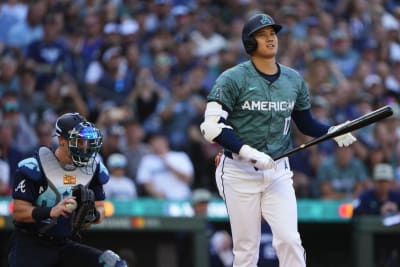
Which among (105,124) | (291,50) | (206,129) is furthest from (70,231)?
(291,50)

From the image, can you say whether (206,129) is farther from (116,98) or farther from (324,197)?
(116,98)

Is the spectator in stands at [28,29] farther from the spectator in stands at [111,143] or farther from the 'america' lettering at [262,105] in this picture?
the 'america' lettering at [262,105]

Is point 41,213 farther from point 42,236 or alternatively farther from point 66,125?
point 66,125

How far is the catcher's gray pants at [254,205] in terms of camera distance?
7227mm

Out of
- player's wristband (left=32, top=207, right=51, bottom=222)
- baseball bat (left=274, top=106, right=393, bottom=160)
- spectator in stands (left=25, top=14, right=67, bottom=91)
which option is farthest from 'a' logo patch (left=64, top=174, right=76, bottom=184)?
spectator in stands (left=25, top=14, right=67, bottom=91)

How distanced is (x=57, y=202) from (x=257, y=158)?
1.54 metres

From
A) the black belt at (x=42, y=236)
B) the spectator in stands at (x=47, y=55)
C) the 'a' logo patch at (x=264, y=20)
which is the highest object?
the spectator in stands at (x=47, y=55)

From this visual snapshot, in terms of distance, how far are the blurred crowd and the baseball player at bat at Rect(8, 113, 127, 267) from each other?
415 cm

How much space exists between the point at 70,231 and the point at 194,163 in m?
5.59

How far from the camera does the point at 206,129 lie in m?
7.17

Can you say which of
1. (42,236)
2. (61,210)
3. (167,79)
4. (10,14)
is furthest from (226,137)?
(10,14)

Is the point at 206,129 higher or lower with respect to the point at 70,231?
higher

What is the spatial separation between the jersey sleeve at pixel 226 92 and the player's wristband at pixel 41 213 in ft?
4.63

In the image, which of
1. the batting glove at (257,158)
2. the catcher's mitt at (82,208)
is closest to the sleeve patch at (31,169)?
the catcher's mitt at (82,208)
